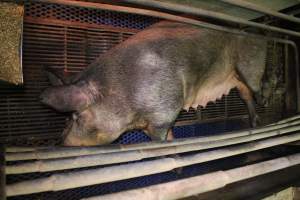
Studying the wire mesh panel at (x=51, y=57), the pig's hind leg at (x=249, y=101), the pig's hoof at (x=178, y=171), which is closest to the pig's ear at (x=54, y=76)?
the wire mesh panel at (x=51, y=57)

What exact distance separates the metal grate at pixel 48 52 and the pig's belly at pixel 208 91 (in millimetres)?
854

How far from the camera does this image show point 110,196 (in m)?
1.32

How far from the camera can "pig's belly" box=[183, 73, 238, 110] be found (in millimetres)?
2893

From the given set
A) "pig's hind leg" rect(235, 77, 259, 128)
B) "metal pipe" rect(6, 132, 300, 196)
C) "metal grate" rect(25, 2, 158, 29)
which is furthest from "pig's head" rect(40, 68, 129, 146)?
"pig's hind leg" rect(235, 77, 259, 128)

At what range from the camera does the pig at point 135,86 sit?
2.28m

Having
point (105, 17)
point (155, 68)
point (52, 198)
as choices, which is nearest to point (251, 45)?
point (155, 68)

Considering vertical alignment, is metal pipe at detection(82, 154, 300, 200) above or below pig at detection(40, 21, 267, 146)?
below

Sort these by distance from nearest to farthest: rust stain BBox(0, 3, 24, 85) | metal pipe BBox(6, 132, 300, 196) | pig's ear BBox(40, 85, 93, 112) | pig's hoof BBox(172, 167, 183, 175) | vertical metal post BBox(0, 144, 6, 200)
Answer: vertical metal post BBox(0, 144, 6, 200) < metal pipe BBox(6, 132, 300, 196) < rust stain BBox(0, 3, 24, 85) < pig's ear BBox(40, 85, 93, 112) < pig's hoof BBox(172, 167, 183, 175)

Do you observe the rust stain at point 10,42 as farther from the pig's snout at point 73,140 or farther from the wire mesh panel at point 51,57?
the pig's snout at point 73,140

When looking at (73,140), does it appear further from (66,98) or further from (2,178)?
(2,178)

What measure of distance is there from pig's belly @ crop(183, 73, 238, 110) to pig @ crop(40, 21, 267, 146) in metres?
0.12

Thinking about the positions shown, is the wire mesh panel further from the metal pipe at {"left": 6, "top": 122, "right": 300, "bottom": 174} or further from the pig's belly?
the metal pipe at {"left": 6, "top": 122, "right": 300, "bottom": 174}

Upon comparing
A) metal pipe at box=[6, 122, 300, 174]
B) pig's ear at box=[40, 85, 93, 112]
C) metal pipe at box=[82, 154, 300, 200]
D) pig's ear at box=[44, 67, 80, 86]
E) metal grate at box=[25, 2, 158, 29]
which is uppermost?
metal grate at box=[25, 2, 158, 29]

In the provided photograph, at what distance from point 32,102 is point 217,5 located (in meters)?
1.70
